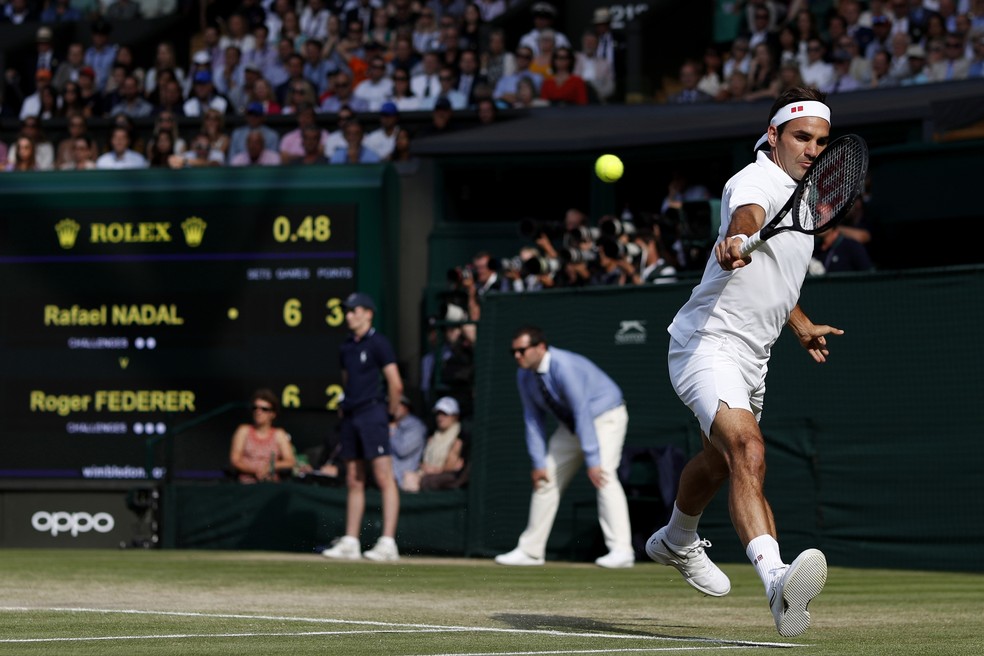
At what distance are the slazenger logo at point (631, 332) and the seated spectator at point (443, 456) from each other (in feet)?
6.68

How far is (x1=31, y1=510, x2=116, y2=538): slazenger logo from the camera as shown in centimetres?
1708

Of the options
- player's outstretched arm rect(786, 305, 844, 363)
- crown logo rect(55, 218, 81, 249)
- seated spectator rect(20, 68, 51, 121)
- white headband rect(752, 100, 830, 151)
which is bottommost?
player's outstretched arm rect(786, 305, 844, 363)

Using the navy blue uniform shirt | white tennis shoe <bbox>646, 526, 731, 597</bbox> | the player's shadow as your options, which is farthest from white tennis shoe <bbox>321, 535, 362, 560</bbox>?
white tennis shoe <bbox>646, 526, 731, 597</bbox>

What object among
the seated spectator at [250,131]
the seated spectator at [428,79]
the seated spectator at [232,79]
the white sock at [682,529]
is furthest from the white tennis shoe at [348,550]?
the seated spectator at [232,79]

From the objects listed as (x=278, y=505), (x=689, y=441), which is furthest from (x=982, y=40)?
(x=278, y=505)

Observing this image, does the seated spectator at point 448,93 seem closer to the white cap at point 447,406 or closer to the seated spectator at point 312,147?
the seated spectator at point 312,147

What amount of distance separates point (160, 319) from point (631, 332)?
5.20 meters

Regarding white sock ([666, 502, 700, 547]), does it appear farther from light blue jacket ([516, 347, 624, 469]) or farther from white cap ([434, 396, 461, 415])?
white cap ([434, 396, 461, 415])

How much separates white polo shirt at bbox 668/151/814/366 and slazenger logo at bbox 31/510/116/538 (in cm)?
1103

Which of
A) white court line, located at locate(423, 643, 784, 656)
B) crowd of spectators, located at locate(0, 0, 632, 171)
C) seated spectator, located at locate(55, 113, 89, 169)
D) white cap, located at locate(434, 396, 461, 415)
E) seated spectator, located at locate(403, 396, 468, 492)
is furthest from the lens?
seated spectator, located at locate(55, 113, 89, 169)

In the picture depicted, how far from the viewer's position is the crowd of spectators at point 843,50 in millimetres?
16953

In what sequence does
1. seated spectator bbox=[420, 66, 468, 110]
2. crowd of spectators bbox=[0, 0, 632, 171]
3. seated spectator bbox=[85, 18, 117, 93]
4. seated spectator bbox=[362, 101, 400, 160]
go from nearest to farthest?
seated spectator bbox=[362, 101, 400, 160], crowd of spectators bbox=[0, 0, 632, 171], seated spectator bbox=[420, 66, 468, 110], seated spectator bbox=[85, 18, 117, 93]

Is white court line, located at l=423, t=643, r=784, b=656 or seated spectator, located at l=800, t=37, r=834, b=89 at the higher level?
seated spectator, located at l=800, t=37, r=834, b=89

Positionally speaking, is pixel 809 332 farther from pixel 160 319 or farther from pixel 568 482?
pixel 160 319
